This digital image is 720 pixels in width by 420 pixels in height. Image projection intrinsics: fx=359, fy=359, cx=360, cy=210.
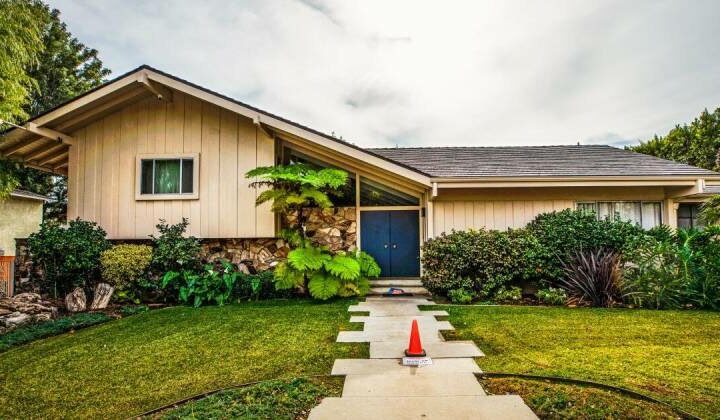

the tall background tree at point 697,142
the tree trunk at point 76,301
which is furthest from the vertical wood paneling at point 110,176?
the tall background tree at point 697,142

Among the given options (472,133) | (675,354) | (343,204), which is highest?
(472,133)

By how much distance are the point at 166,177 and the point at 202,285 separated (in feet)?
9.43

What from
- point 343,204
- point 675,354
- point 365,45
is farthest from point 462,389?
point 365,45

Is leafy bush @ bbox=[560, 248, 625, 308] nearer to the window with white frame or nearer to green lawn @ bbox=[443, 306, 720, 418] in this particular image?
green lawn @ bbox=[443, 306, 720, 418]

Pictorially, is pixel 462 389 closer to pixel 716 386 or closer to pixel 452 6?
pixel 716 386

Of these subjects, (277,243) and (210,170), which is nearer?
(210,170)

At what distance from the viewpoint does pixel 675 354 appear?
12.0ft

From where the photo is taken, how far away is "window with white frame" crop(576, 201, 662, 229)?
26.7 feet

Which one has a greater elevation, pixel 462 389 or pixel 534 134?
pixel 534 134

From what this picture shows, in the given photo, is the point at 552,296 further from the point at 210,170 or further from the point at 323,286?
the point at 210,170

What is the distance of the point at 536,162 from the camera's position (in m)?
9.12

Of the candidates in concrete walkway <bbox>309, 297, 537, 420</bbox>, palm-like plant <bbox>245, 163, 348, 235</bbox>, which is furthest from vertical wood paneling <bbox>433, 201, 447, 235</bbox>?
concrete walkway <bbox>309, 297, 537, 420</bbox>

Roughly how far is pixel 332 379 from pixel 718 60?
1415 cm

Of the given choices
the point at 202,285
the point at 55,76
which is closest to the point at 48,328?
the point at 202,285
